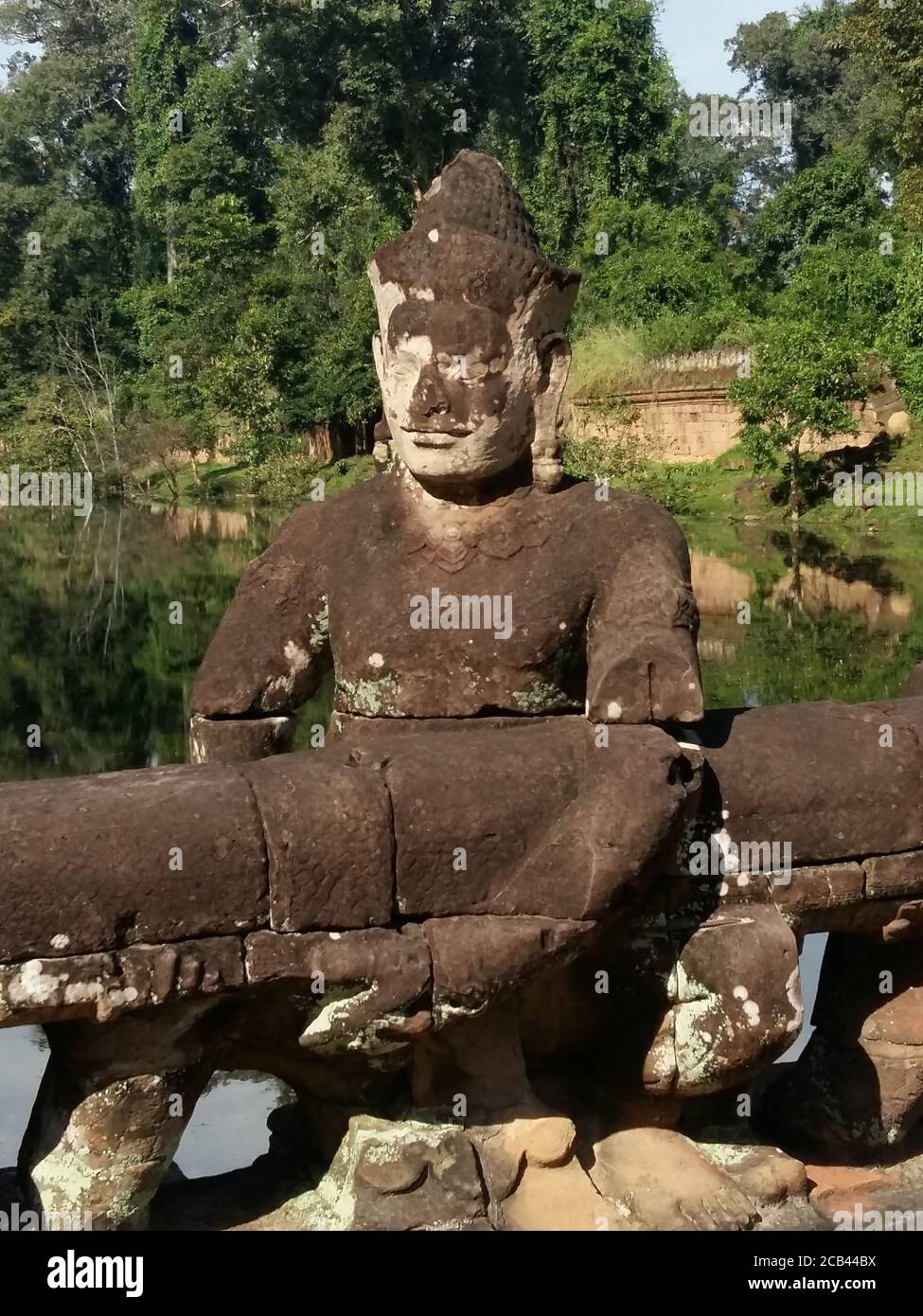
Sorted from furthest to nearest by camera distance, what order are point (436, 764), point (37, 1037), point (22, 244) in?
point (22, 244)
point (37, 1037)
point (436, 764)

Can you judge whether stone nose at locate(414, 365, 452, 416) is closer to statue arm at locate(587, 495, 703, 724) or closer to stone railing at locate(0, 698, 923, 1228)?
statue arm at locate(587, 495, 703, 724)

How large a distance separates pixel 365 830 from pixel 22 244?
1730 inches

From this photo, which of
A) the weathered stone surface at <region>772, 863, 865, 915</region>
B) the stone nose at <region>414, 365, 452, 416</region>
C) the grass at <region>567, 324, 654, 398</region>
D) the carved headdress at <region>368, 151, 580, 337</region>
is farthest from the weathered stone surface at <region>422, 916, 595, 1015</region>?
the grass at <region>567, 324, 654, 398</region>

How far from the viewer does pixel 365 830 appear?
3262mm

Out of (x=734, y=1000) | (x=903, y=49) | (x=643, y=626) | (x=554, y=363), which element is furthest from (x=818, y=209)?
(x=734, y=1000)

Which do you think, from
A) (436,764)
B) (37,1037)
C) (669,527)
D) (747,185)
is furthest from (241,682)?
(747,185)

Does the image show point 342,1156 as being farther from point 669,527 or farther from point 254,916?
point 669,527

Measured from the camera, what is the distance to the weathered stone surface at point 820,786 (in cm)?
369

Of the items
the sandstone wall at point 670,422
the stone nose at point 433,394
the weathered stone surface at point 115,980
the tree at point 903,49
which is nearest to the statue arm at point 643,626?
the stone nose at point 433,394

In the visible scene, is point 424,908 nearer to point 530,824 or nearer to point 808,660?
point 530,824

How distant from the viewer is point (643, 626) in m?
3.57

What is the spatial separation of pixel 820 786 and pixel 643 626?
2.06 feet

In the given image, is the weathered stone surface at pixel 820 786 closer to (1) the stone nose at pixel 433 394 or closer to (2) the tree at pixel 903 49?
(1) the stone nose at pixel 433 394

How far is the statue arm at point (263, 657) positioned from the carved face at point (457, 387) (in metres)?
0.44
